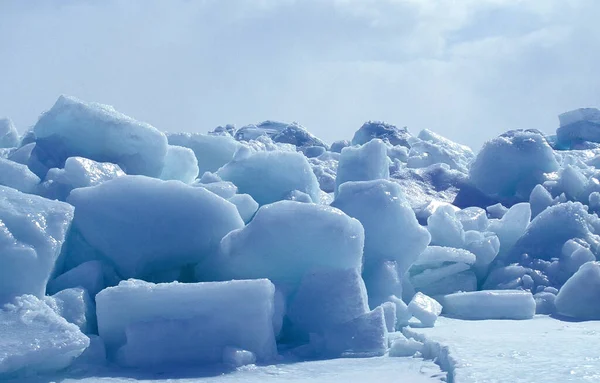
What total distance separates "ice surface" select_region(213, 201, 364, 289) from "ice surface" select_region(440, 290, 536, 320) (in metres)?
1.26

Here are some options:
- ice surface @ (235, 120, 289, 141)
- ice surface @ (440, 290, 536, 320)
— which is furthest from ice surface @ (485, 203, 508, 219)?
ice surface @ (235, 120, 289, 141)

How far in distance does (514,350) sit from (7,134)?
6827mm

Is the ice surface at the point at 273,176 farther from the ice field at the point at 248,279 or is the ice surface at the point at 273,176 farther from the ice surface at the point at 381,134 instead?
the ice surface at the point at 381,134

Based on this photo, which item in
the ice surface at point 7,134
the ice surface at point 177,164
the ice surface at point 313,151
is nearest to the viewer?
the ice surface at point 177,164

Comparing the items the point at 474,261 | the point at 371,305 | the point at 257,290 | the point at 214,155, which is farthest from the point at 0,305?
the point at 214,155

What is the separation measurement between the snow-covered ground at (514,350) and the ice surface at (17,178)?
89.9 inches

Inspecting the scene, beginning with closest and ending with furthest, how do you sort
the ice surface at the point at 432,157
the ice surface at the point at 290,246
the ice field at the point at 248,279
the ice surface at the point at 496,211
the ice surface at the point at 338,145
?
the ice field at the point at 248,279 → the ice surface at the point at 290,246 → the ice surface at the point at 496,211 → the ice surface at the point at 432,157 → the ice surface at the point at 338,145

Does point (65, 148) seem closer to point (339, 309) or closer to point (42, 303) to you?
point (42, 303)

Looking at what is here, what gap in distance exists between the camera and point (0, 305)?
2914 mm

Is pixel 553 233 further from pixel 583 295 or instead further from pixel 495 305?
pixel 495 305

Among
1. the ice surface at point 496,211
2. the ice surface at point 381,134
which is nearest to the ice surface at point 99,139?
the ice surface at point 496,211

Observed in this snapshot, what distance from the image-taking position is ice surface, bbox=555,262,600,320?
4.46 metres

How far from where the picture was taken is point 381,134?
12.8m

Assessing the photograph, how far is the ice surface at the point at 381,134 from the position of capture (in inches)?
493
